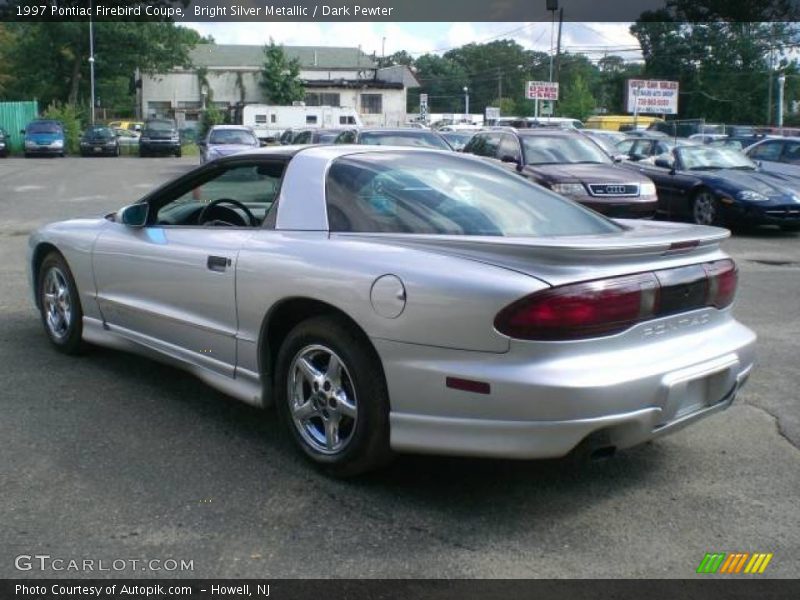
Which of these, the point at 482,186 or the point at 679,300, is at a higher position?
the point at 482,186

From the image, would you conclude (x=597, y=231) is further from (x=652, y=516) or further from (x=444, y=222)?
(x=652, y=516)

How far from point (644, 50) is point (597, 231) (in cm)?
7852

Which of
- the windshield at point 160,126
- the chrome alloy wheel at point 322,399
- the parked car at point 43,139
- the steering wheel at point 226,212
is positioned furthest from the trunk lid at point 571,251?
the windshield at point 160,126

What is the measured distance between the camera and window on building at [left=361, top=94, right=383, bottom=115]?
63.7m

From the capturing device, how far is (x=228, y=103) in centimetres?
6550

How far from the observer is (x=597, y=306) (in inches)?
131

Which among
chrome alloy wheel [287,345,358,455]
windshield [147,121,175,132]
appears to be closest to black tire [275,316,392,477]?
chrome alloy wheel [287,345,358,455]

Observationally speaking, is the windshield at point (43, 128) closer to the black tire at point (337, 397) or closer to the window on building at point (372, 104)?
the window on building at point (372, 104)

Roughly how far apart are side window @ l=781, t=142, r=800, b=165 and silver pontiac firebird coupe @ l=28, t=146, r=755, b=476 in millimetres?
13299

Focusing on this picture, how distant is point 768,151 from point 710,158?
3099 millimetres

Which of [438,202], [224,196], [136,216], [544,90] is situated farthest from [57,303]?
[544,90]

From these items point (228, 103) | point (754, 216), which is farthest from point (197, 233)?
point (228, 103)

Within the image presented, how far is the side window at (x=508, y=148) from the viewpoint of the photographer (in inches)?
528
